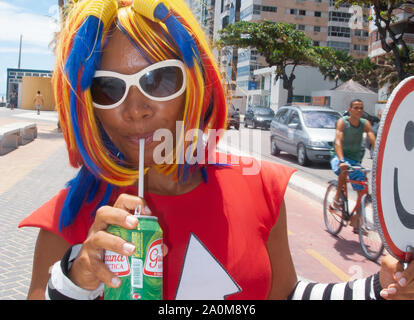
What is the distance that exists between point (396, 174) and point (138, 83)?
29.7 inches

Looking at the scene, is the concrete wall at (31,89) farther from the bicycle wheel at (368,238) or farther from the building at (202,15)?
the building at (202,15)

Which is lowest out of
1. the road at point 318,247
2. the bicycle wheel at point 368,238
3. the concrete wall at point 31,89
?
the road at point 318,247

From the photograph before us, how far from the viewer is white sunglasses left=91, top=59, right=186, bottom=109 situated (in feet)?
4.07

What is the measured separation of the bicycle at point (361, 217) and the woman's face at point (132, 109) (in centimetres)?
425

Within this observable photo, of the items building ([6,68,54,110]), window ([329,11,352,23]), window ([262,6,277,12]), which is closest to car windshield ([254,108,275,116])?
building ([6,68,54,110])

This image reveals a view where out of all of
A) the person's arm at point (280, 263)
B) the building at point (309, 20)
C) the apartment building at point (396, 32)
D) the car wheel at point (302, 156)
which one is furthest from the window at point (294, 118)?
the building at point (309, 20)

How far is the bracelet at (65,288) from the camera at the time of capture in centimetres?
106

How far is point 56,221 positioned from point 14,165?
10.2 meters

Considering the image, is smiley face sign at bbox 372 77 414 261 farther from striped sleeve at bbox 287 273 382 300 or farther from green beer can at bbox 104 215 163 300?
green beer can at bbox 104 215 163 300

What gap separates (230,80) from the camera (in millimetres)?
1575

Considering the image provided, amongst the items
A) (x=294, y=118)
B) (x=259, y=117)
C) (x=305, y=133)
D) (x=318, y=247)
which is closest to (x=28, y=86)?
(x=259, y=117)

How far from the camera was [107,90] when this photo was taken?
1246 mm

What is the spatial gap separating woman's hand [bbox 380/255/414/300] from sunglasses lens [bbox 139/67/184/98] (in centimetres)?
80
